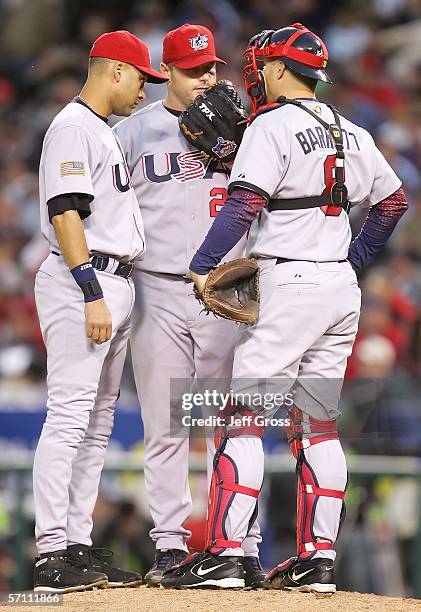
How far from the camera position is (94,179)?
4.49 meters

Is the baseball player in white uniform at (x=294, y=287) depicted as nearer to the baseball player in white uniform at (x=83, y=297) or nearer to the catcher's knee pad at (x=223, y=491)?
the catcher's knee pad at (x=223, y=491)

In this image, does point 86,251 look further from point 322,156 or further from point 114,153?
point 322,156

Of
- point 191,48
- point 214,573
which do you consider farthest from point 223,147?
point 214,573

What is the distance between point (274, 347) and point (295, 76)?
100 centimetres

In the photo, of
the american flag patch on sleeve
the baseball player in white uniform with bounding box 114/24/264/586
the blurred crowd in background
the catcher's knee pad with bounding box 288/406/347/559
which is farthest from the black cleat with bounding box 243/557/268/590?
the blurred crowd in background

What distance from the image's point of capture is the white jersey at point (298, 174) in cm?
429

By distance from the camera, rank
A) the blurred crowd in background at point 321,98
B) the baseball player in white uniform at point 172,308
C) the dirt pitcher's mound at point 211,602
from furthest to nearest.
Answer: the blurred crowd in background at point 321,98 → the baseball player in white uniform at point 172,308 → the dirt pitcher's mound at point 211,602

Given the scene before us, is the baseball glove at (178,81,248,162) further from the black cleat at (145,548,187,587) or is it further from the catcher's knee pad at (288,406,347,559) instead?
the black cleat at (145,548,187,587)

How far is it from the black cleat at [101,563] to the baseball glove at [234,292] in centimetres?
105

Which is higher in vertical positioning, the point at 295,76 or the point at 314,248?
the point at 295,76

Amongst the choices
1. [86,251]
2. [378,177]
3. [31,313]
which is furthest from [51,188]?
[31,313]

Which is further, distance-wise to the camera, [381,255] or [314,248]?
[381,255]

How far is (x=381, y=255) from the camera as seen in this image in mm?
10234

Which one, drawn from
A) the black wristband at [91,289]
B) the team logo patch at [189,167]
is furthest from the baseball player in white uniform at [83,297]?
the team logo patch at [189,167]
